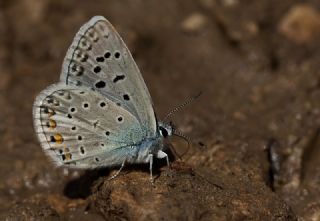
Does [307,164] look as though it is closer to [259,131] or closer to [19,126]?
[259,131]

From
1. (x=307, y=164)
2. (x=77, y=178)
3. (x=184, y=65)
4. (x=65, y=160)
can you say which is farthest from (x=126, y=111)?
(x=184, y=65)

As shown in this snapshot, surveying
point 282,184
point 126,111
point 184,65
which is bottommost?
point 282,184

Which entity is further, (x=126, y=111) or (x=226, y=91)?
(x=226, y=91)

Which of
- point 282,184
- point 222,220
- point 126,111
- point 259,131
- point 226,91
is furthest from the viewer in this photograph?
point 226,91

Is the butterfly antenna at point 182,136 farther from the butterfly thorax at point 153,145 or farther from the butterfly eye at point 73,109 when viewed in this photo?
the butterfly eye at point 73,109

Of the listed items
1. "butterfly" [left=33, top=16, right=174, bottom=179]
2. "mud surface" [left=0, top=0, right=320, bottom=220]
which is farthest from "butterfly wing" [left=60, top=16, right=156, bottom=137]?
"mud surface" [left=0, top=0, right=320, bottom=220]

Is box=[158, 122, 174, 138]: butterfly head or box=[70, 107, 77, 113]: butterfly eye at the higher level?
box=[70, 107, 77, 113]: butterfly eye

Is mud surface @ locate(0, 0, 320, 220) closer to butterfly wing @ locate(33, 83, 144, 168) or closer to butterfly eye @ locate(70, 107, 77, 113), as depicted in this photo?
butterfly wing @ locate(33, 83, 144, 168)

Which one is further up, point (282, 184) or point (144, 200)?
point (144, 200)
